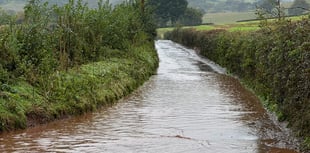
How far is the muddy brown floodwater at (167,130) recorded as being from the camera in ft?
37.2

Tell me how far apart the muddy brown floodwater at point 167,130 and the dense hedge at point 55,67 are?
55 centimetres

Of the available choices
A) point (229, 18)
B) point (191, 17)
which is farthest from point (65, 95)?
point (229, 18)

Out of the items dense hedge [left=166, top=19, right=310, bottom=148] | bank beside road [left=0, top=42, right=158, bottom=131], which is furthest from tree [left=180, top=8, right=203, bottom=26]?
bank beside road [left=0, top=42, right=158, bottom=131]

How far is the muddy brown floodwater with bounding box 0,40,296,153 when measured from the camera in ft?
37.2

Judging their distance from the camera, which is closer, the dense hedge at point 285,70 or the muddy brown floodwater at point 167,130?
the dense hedge at point 285,70

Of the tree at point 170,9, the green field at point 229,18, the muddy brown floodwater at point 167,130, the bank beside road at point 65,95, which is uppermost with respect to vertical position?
the tree at point 170,9

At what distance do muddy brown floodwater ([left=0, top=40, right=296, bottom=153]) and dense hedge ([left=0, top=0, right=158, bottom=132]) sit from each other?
1.80ft

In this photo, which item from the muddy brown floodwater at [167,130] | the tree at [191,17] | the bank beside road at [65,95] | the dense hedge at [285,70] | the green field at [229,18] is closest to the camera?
the dense hedge at [285,70]

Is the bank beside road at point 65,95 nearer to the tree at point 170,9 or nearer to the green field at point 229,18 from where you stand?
the tree at point 170,9

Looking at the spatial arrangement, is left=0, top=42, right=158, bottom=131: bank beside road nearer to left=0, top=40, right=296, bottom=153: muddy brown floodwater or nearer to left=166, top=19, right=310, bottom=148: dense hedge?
left=0, top=40, right=296, bottom=153: muddy brown floodwater

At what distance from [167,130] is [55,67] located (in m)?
5.10

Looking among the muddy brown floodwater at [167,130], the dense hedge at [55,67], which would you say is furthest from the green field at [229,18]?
the muddy brown floodwater at [167,130]

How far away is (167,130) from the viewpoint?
1332cm

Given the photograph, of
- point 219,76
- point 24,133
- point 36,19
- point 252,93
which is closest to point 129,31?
point 219,76
